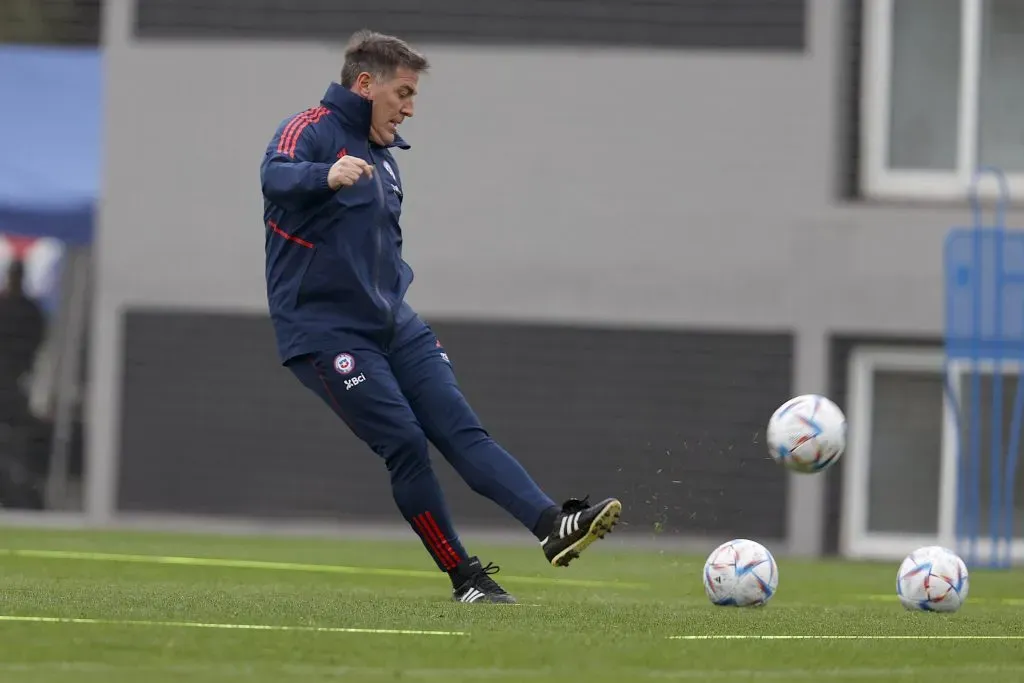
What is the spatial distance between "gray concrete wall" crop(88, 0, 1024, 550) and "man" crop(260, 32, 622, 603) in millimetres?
8400

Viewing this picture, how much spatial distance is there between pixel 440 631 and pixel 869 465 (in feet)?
34.6

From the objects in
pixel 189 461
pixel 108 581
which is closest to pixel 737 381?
pixel 189 461

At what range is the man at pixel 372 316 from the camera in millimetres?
8305

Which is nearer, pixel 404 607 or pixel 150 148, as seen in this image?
pixel 404 607

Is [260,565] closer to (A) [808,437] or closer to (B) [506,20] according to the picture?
(A) [808,437]

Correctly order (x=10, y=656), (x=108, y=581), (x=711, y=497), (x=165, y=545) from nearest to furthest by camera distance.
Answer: (x=10, y=656)
(x=108, y=581)
(x=165, y=545)
(x=711, y=497)

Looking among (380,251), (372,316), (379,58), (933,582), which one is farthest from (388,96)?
(933,582)

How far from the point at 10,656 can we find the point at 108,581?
385 centimetres

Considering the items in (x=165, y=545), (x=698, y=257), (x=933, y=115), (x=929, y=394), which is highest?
(x=933, y=115)

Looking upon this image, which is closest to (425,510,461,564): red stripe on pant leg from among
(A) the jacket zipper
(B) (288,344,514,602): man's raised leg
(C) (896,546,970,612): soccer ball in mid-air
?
(B) (288,344,514,602): man's raised leg

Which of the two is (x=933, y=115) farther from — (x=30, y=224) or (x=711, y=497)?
(x=30, y=224)

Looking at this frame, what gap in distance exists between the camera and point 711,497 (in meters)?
16.3

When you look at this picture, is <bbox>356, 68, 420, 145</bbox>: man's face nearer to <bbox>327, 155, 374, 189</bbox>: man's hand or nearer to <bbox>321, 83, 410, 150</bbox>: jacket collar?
<bbox>321, 83, 410, 150</bbox>: jacket collar

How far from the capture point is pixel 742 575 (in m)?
8.74
